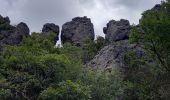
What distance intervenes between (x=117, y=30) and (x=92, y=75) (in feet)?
76.0

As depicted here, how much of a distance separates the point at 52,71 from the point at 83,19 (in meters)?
33.2

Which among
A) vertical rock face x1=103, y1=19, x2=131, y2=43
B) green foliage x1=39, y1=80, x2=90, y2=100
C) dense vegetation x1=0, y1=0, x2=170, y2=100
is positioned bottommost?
green foliage x1=39, y1=80, x2=90, y2=100

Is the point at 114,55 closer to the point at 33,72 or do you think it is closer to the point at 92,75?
the point at 92,75

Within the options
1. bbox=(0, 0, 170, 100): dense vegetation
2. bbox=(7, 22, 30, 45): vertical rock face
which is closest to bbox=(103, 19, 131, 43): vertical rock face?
bbox=(0, 0, 170, 100): dense vegetation

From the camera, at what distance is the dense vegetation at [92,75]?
30.0 m

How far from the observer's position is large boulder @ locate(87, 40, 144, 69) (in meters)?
42.3

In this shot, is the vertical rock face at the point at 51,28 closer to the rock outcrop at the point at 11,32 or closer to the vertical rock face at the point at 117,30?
the rock outcrop at the point at 11,32

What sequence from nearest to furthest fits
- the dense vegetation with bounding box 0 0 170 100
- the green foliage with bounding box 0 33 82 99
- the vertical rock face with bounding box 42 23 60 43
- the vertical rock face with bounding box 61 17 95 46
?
the dense vegetation with bounding box 0 0 170 100, the green foliage with bounding box 0 33 82 99, the vertical rock face with bounding box 61 17 95 46, the vertical rock face with bounding box 42 23 60 43

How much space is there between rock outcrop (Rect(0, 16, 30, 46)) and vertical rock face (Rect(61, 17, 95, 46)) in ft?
18.7

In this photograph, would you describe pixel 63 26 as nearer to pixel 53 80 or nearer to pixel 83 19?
pixel 83 19

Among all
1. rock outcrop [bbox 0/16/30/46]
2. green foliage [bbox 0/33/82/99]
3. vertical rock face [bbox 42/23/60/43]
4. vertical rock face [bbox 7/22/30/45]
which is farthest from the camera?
vertical rock face [bbox 42/23/60/43]

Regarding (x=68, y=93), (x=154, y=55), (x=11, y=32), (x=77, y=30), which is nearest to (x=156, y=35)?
(x=154, y=55)

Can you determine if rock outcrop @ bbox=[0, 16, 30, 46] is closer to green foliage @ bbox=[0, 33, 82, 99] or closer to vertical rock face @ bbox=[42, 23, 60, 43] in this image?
vertical rock face @ bbox=[42, 23, 60, 43]

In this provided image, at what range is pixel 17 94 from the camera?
30.6m
